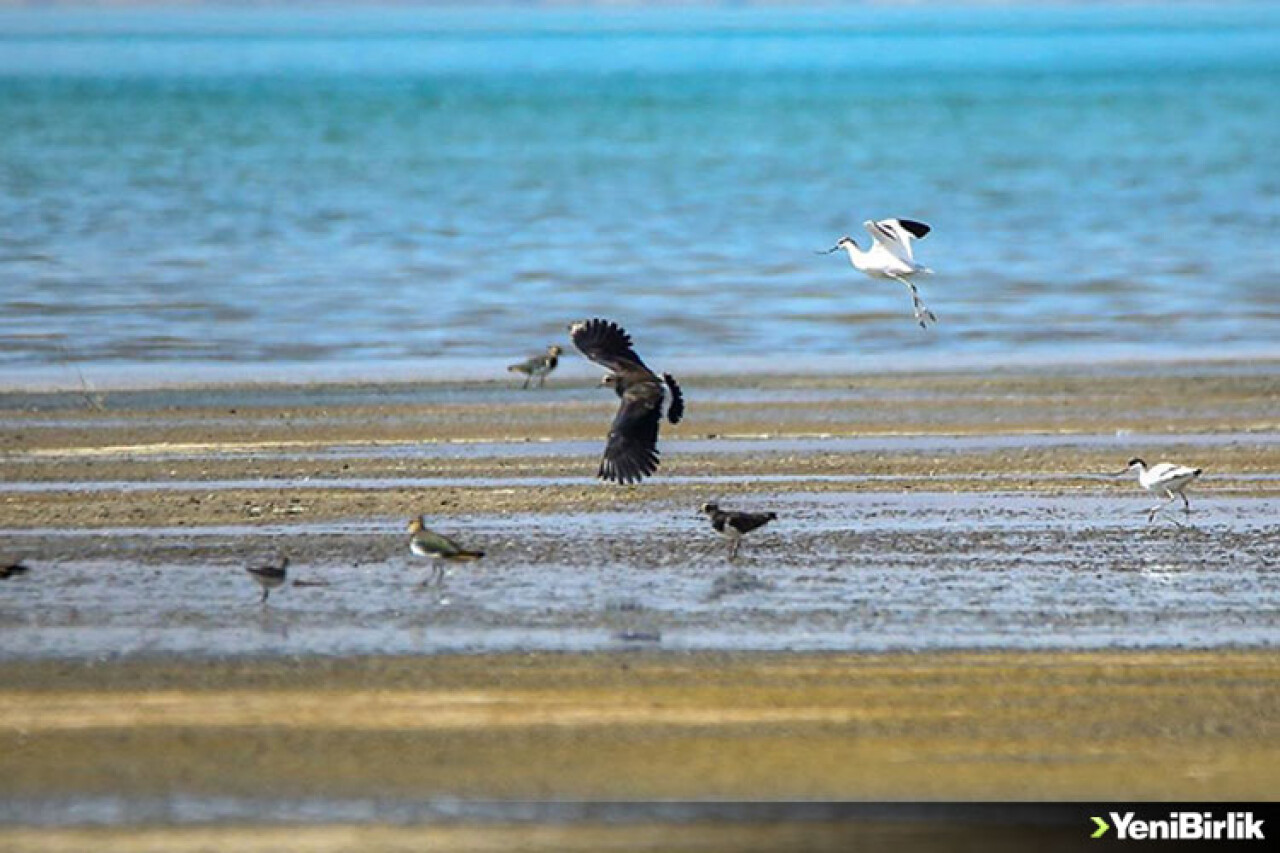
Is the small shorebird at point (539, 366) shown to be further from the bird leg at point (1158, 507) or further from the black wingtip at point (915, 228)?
the bird leg at point (1158, 507)

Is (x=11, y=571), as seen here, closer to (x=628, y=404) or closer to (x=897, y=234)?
(x=628, y=404)

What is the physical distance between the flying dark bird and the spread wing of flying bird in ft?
5.49

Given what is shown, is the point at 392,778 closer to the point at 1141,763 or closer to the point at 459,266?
the point at 1141,763

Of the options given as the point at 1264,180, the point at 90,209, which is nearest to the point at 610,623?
the point at 90,209

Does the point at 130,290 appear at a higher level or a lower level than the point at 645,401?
higher

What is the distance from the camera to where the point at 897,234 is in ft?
48.6

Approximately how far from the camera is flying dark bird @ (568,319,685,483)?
43.7ft

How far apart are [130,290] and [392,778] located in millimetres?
17816

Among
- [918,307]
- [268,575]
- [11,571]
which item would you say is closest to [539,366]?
[918,307]

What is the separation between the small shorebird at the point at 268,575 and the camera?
10.7 meters

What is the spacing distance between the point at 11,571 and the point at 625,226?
2418 centimetres

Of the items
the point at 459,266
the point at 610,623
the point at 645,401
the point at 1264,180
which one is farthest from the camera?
the point at 1264,180

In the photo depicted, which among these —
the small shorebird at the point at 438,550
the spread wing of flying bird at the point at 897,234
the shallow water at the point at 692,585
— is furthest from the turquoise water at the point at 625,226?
the small shorebird at the point at 438,550

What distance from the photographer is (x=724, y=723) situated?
9.03 meters
